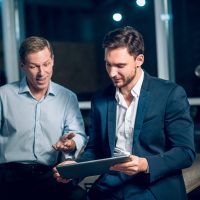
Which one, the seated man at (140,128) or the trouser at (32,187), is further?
the trouser at (32,187)

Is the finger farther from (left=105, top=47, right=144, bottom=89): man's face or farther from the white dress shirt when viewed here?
(left=105, top=47, right=144, bottom=89): man's face

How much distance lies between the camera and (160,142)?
1.77 meters

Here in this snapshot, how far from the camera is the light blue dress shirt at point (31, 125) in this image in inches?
83.7

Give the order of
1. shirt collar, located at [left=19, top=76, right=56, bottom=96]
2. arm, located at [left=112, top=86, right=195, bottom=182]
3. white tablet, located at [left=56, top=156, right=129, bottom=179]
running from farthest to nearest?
shirt collar, located at [left=19, top=76, right=56, bottom=96] → arm, located at [left=112, top=86, right=195, bottom=182] → white tablet, located at [left=56, top=156, right=129, bottom=179]

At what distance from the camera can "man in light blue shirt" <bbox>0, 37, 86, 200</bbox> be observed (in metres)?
2.07

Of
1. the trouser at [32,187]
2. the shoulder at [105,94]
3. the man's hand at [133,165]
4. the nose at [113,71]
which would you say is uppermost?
the nose at [113,71]

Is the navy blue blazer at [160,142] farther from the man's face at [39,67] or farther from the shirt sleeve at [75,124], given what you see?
the man's face at [39,67]

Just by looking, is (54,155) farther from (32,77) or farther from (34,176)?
(32,77)

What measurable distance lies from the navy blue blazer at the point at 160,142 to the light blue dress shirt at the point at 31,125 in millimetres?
412

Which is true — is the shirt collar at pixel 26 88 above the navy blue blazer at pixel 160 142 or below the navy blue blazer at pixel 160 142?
above

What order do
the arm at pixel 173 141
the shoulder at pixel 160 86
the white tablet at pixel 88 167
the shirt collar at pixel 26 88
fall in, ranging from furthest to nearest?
the shirt collar at pixel 26 88 → the shoulder at pixel 160 86 → the arm at pixel 173 141 → the white tablet at pixel 88 167

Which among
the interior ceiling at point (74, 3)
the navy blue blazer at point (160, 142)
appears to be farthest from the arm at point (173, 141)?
the interior ceiling at point (74, 3)

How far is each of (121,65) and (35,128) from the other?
0.64m

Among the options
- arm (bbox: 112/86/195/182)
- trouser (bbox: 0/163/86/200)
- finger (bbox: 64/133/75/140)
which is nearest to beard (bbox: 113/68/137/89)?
arm (bbox: 112/86/195/182)
